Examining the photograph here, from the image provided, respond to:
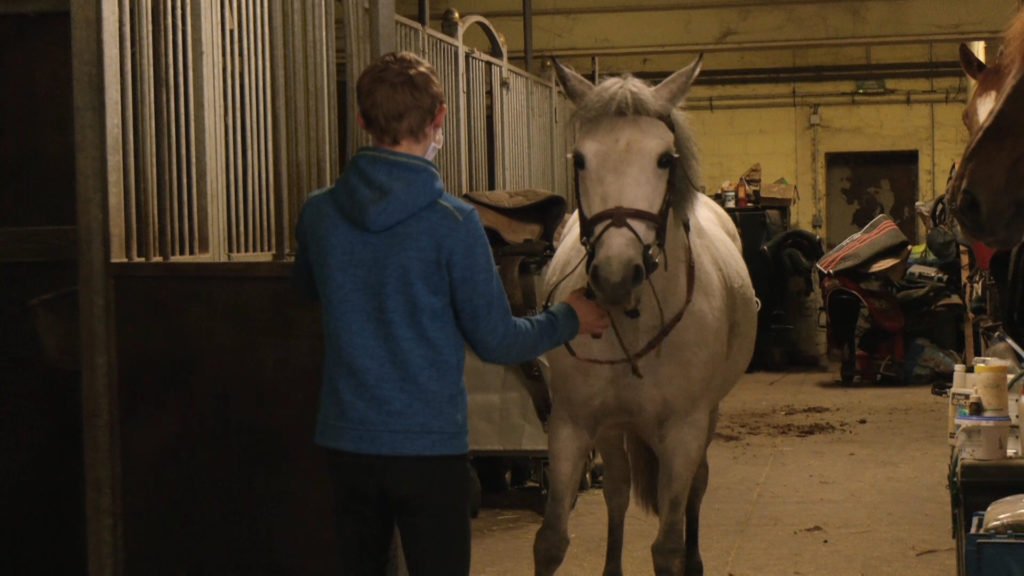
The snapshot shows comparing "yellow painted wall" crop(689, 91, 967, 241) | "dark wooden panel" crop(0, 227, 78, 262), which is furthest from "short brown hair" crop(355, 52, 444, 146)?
"yellow painted wall" crop(689, 91, 967, 241)

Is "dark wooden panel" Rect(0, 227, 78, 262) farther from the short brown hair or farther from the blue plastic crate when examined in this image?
the blue plastic crate

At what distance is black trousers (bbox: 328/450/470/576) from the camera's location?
→ 1882mm

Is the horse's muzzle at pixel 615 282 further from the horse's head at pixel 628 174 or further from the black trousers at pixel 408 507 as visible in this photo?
the black trousers at pixel 408 507

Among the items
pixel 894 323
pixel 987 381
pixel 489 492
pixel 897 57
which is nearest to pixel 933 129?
pixel 897 57

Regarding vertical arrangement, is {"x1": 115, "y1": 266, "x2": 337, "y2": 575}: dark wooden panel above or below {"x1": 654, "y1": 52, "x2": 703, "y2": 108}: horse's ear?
below

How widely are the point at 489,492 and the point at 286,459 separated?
2.95 metres

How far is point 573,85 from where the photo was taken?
3.07m

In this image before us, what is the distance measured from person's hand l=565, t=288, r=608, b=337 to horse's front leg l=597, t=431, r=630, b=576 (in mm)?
1333

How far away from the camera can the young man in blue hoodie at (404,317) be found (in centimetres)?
187

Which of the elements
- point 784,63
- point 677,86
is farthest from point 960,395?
point 784,63

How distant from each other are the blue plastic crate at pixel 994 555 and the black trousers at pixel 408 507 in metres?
1.00

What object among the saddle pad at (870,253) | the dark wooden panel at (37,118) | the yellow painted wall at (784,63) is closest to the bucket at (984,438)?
the dark wooden panel at (37,118)

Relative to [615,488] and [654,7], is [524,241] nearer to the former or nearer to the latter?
[615,488]

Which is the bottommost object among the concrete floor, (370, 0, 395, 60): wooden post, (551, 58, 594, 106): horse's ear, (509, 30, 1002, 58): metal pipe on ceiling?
the concrete floor
